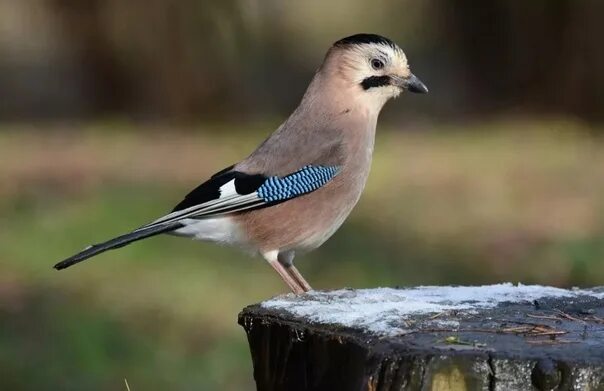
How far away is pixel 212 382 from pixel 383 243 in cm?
267

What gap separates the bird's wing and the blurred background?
79.6 inches

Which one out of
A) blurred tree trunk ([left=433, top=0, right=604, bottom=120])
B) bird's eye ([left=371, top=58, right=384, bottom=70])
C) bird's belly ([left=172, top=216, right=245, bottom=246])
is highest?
blurred tree trunk ([left=433, top=0, right=604, bottom=120])

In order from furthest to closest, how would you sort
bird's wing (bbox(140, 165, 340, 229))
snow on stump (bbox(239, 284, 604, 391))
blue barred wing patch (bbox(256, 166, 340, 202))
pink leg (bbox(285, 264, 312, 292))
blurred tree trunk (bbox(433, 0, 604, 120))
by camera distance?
blurred tree trunk (bbox(433, 0, 604, 120)), pink leg (bbox(285, 264, 312, 292)), blue barred wing patch (bbox(256, 166, 340, 202)), bird's wing (bbox(140, 165, 340, 229)), snow on stump (bbox(239, 284, 604, 391))

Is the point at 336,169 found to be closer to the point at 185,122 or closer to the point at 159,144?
the point at 159,144

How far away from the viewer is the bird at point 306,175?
16.3 feet

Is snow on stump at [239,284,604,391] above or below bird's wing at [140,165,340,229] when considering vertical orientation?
below

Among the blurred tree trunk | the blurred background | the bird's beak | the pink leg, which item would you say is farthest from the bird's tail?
the blurred tree trunk

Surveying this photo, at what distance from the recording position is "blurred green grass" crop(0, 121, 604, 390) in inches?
282

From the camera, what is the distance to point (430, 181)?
441 inches

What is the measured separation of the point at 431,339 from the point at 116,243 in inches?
59.5

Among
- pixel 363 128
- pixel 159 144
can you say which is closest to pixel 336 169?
pixel 363 128

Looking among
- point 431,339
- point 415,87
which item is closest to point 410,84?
point 415,87

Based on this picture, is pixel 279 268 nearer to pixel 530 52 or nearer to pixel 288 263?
pixel 288 263

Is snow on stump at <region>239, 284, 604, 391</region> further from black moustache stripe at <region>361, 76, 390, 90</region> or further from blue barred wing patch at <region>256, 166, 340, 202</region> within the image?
black moustache stripe at <region>361, 76, 390, 90</region>
